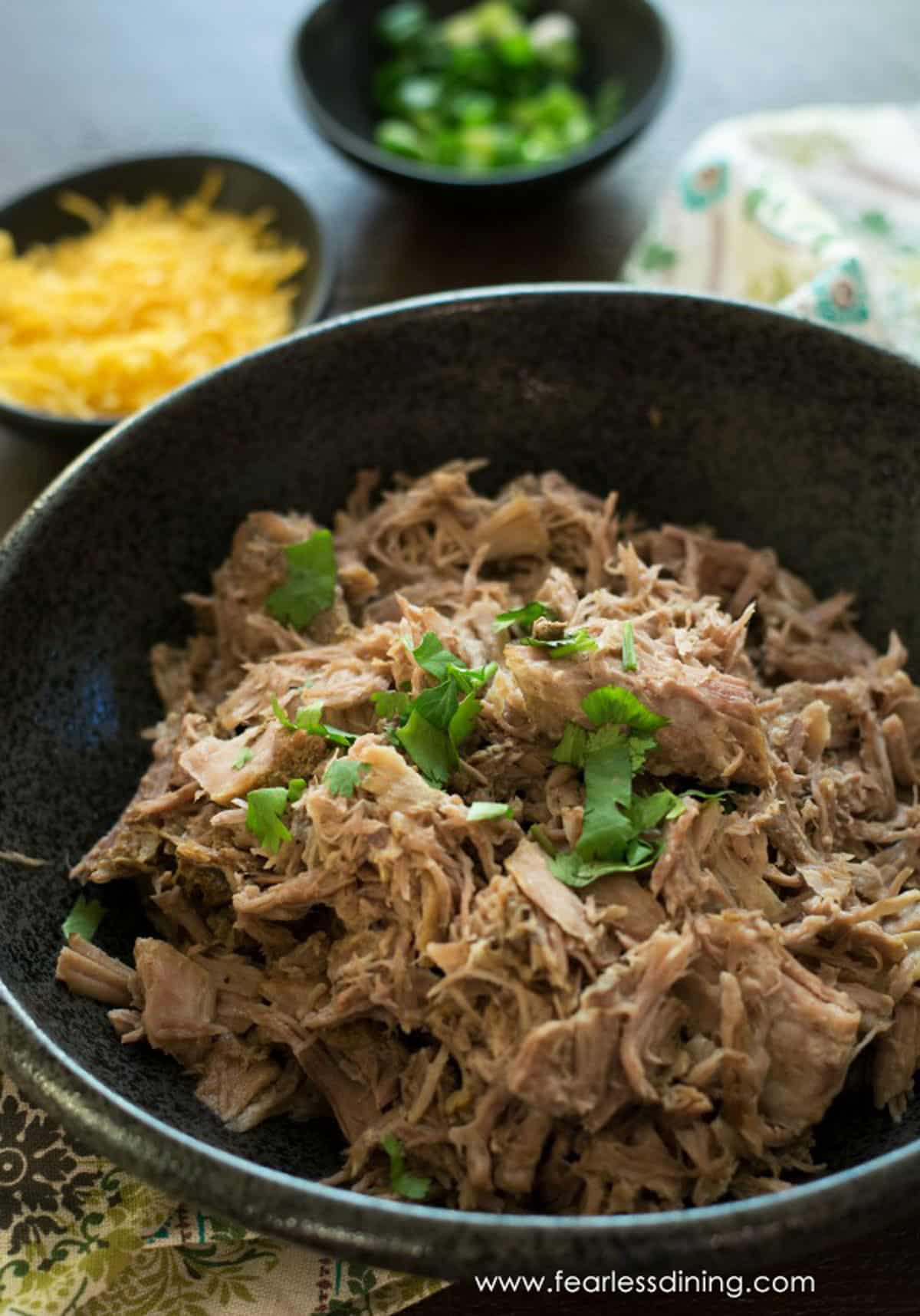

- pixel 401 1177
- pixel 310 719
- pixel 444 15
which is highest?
pixel 444 15

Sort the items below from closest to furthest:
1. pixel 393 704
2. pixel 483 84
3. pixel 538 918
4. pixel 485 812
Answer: pixel 538 918 < pixel 485 812 < pixel 393 704 < pixel 483 84

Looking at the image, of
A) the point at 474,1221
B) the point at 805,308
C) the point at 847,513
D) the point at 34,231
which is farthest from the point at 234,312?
the point at 474,1221

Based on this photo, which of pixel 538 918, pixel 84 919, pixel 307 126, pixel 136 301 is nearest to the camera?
pixel 538 918

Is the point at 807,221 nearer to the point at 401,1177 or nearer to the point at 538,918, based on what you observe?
the point at 538,918

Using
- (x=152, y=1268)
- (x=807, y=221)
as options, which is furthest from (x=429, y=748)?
(x=807, y=221)

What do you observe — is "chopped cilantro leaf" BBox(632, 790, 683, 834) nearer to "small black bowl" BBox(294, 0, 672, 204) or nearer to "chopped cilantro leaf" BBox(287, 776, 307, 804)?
"chopped cilantro leaf" BBox(287, 776, 307, 804)

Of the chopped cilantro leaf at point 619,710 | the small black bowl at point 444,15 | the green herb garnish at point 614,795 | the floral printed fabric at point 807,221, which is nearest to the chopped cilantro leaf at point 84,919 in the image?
the green herb garnish at point 614,795
